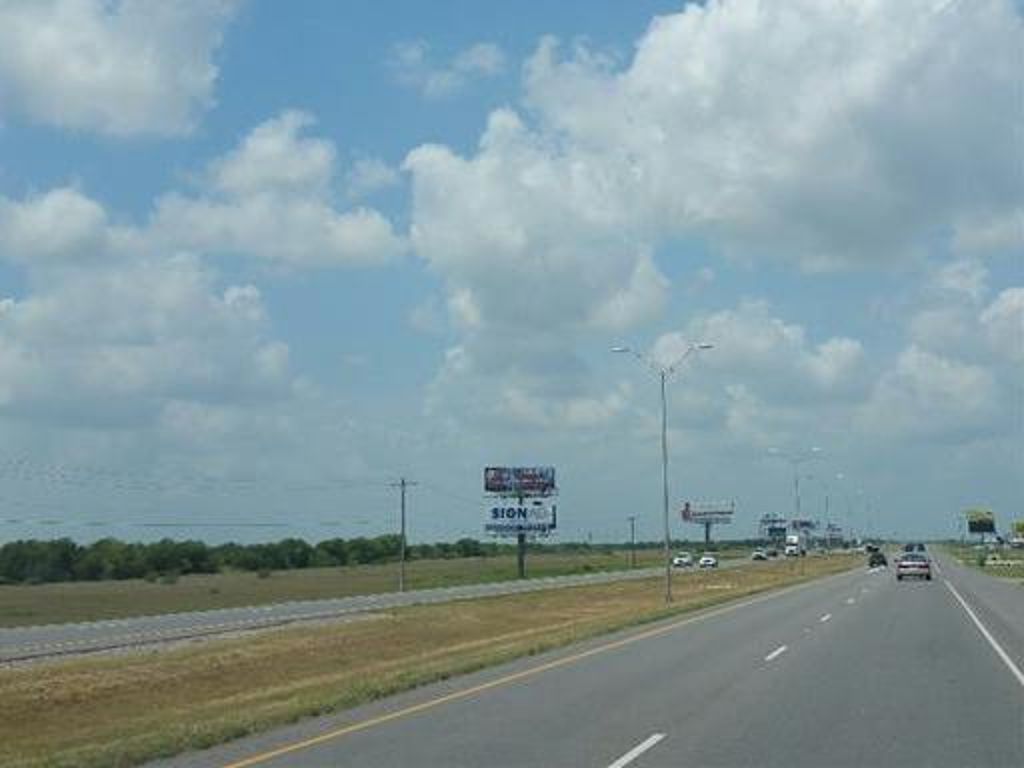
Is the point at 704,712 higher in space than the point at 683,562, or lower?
lower

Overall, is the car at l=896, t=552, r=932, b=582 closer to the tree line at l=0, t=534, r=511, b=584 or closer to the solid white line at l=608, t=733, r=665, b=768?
the solid white line at l=608, t=733, r=665, b=768

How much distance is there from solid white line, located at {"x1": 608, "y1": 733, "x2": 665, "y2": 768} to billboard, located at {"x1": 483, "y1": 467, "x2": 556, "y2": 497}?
430ft

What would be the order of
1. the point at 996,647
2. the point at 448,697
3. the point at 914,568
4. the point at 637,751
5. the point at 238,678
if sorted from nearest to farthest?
the point at 637,751, the point at 448,697, the point at 996,647, the point at 238,678, the point at 914,568

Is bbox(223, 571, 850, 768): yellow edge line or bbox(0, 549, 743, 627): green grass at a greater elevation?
bbox(0, 549, 743, 627): green grass

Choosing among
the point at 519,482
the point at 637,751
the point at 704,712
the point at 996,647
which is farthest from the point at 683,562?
the point at 637,751

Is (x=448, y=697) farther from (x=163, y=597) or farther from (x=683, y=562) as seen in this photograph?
(x=683, y=562)

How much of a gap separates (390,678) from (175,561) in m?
139

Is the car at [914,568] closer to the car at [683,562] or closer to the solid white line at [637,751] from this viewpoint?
the car at [683,562]

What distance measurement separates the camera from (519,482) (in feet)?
482

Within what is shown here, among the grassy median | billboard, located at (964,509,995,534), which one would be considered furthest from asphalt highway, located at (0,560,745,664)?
billboard, located at (964,509,995,534)

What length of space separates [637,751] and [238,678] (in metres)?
20.4

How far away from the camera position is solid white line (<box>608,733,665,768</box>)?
1287cm

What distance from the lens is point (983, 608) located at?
146 ft

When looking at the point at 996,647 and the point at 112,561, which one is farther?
the point at 112,561
